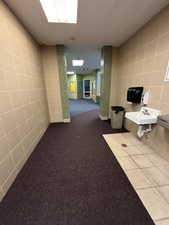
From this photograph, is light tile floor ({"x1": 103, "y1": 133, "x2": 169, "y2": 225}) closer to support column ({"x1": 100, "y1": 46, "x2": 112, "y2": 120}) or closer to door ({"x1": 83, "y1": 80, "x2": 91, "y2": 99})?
support column ({"x1": 100, "y1": 46, "x2": 112, "y2": 120})

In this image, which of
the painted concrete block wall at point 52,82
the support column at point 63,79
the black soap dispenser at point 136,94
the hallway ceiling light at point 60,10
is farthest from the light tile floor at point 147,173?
the hallway ceiling light at point 60,10

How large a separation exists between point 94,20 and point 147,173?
2.88 m

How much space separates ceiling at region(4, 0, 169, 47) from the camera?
150 cm

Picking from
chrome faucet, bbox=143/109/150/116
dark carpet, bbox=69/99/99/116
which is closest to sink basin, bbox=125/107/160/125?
chrome faucet, bbox=143/109/150/116

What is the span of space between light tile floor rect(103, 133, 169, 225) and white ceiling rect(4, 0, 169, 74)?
8.41 ft

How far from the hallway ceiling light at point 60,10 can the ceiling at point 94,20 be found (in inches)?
3.5

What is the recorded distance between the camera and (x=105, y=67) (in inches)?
128

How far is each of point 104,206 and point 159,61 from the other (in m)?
2.40

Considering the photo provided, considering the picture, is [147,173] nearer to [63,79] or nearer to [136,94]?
[136,94]

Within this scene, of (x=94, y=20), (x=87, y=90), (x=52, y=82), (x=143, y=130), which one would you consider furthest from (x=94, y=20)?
(x=87, y=90)

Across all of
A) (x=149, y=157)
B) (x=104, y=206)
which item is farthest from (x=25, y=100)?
(x=149, y=157)

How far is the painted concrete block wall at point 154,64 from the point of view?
163 cm

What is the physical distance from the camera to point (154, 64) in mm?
1836

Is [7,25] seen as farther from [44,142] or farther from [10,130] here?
[44,142]
